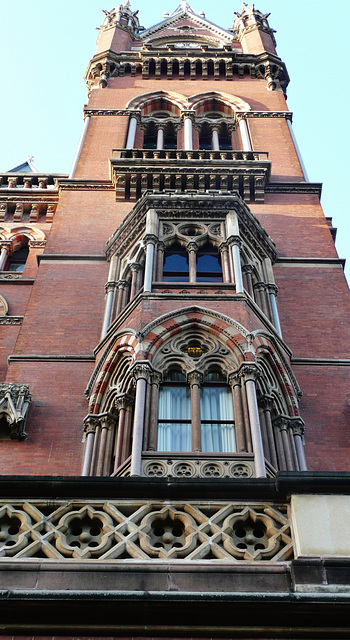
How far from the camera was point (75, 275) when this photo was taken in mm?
16547

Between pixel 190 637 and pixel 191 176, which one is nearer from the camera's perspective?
pixel 190 637

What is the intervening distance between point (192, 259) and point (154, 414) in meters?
4.32

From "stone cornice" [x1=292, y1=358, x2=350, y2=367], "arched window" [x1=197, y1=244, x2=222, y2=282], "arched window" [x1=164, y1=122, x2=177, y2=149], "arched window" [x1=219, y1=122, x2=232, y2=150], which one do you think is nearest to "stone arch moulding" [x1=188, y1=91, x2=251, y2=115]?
"arched window" [x1=219, y1=122, x2=232, y2=150]

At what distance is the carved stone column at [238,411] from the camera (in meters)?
11.1

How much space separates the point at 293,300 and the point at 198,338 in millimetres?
3647

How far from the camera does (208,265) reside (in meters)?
15.3

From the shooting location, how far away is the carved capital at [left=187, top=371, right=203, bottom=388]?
39.8 feet

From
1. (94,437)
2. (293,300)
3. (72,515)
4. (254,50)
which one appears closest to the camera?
(72,515)

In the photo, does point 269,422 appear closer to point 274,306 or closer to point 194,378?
point 194,378

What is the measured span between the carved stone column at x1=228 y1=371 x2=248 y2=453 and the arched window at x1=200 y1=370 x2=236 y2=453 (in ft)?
0.59

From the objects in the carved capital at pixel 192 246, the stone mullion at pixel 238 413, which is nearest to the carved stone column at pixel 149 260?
the carved capital at pixel 192 246

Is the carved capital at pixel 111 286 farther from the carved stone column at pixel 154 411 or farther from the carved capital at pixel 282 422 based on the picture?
the carved capital at pixel 282 422

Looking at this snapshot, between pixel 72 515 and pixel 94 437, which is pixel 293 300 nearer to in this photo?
pixel 94 437

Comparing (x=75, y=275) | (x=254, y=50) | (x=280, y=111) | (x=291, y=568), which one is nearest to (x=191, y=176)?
(x=75, y=275)
